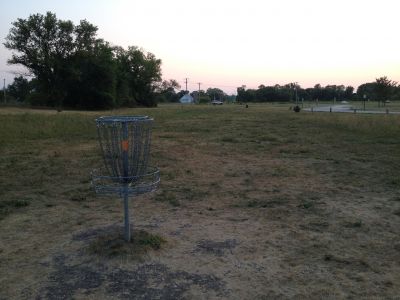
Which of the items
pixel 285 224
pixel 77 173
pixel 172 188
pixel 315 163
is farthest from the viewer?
pixel 315 163

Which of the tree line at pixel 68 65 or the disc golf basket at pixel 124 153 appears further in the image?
the tree line at pixel 68 65

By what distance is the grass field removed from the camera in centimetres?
355

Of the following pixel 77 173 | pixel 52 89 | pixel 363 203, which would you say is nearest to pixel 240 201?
pixel 363 203

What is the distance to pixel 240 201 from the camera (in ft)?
20.8

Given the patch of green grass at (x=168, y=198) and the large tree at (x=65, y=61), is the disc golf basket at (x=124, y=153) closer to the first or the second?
the patch of green grass at (x=168, y=198)

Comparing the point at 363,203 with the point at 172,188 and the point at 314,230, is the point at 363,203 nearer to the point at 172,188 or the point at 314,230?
the point at 314,230

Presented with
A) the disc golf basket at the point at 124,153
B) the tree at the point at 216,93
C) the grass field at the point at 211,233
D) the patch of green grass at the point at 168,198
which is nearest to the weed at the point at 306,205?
the grass field at the point at 211,233

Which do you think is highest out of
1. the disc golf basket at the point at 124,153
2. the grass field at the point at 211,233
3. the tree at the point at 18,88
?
the tree at the point at 18,88

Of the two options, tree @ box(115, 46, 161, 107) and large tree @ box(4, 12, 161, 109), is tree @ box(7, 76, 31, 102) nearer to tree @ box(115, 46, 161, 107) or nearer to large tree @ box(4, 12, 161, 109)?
tree @ box(115, 46, 161, 107)

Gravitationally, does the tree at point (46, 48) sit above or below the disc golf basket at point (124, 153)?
above

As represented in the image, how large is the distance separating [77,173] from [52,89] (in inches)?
1927

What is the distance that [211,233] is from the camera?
4.88m

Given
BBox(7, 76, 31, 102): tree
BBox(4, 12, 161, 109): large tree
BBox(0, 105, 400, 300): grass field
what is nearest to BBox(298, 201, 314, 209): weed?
BBox(0, 105, 400, 300): grass field

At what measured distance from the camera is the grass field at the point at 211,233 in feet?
11.6
